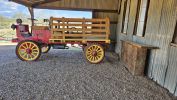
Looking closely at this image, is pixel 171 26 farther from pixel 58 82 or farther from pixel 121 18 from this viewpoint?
pixel 121 18

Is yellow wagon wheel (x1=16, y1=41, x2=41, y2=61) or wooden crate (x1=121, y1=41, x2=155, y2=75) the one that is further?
yellow wagon wheel (x1=16, y1=41, x2=41, y2=61)

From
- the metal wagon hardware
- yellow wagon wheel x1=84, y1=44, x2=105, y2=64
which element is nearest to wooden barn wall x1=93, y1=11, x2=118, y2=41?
the metal wagon hardware

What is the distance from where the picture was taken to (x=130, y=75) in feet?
15.7

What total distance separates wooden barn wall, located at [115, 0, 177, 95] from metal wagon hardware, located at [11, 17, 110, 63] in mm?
1564

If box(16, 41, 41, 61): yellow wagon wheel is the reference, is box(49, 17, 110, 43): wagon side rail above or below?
above

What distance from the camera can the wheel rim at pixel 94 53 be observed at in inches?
237

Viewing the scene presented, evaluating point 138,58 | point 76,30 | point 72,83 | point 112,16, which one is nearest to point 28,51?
point 76,30

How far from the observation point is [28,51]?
19.3ft

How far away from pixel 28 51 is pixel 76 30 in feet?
5.68

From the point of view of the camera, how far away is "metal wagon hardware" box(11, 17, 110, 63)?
5855mm

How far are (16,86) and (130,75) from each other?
284 centimetres

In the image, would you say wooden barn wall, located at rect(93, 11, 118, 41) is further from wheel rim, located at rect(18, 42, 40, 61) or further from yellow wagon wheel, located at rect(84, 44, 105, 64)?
wheel rim, located at rect(18, 42, 40, 61)

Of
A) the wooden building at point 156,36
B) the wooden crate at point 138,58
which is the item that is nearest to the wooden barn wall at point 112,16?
the wooden building at point 156,36

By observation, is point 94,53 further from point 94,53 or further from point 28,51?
point 28,51
